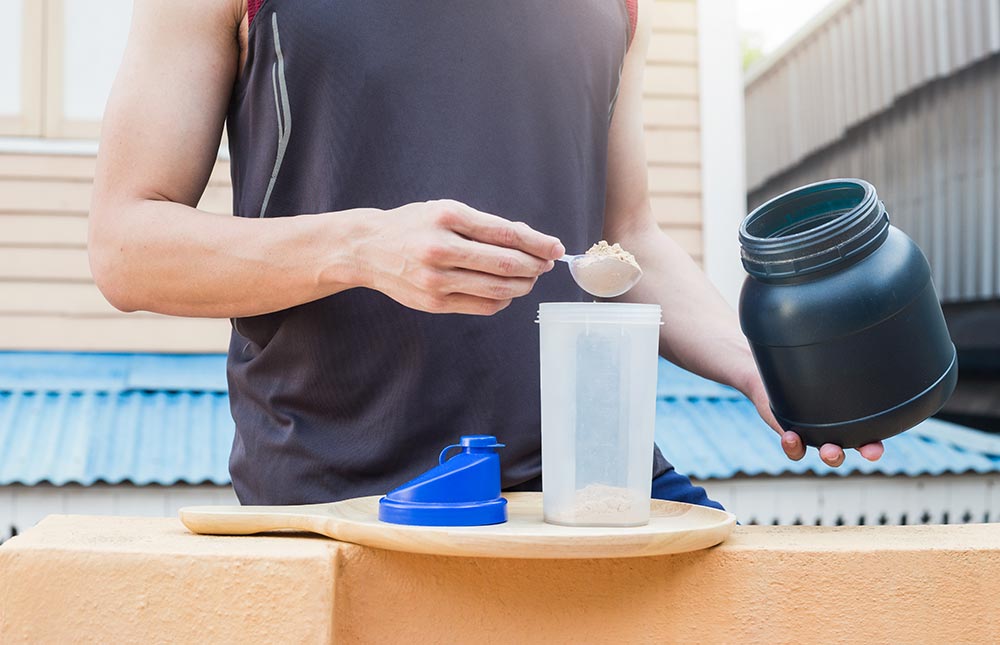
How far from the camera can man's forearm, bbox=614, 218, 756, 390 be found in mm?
1796

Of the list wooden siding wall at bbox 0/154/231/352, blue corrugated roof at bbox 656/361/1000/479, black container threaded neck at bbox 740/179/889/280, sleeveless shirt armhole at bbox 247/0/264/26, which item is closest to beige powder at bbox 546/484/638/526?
black container threaded neck at bbox 740/179/889/280

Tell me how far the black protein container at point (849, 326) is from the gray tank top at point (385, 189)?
361mm

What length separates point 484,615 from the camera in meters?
1.29

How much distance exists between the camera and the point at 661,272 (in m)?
1.93

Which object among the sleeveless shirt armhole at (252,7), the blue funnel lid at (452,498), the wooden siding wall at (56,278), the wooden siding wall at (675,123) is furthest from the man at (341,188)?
the wooden siding wall at (675,123)

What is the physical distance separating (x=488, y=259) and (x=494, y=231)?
0.03m

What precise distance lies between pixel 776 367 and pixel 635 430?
0.25m

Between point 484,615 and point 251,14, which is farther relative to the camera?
point 251,14

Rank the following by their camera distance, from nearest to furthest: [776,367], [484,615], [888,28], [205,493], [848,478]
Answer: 1. [484,615]
2. [776,367]
3. [205,493]
4. [848,478]
5. [888,28]

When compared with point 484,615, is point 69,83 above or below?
above

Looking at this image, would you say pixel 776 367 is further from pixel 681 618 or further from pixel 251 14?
pixel 251 14

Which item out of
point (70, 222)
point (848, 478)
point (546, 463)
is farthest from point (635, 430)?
point (70, 222)

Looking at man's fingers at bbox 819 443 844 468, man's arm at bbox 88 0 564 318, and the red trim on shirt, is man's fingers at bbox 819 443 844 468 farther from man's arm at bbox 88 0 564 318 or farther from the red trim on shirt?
the red trim on shirt

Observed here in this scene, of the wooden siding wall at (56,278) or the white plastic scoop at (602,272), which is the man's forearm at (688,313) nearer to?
the white plastic scoop at (602,272)
